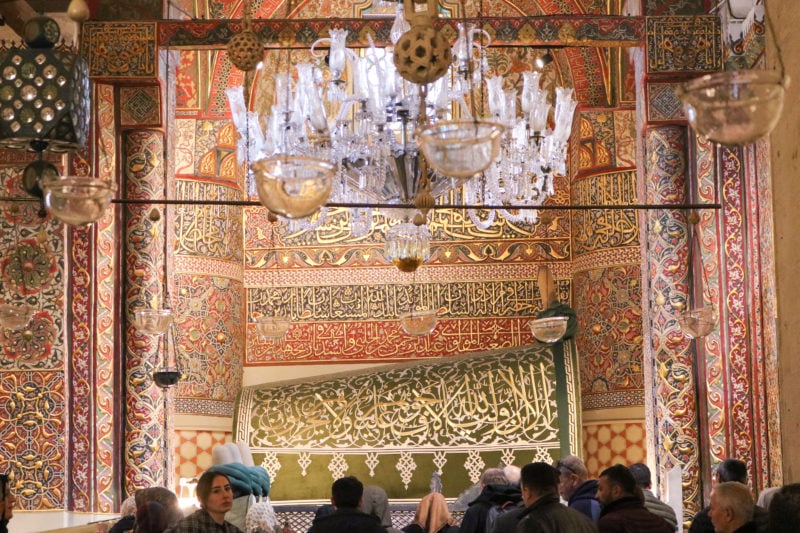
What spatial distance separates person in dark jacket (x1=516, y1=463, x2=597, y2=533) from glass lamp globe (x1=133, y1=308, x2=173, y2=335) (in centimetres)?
395

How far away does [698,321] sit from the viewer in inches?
299

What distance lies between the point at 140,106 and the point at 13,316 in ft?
5.92

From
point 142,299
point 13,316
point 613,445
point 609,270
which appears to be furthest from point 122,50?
point 613,445

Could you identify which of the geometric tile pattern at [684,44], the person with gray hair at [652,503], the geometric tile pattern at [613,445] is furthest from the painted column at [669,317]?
the geometric tile pattern at [613,445]

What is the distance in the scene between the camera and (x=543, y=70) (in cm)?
1189

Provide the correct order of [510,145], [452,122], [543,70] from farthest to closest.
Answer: [543,70]
[510,145]
[452,122]

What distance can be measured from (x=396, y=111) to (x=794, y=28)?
13.6 ft

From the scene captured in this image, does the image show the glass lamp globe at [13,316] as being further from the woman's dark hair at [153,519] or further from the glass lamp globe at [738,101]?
the glass lamp globe at [738,101]

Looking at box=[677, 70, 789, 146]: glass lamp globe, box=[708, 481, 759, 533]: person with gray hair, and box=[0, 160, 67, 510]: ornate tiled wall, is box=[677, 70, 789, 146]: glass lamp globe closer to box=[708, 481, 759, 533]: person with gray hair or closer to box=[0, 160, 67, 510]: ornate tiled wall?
box=[708, 481, 759, 533]: person with gray hair

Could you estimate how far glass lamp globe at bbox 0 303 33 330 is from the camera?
745 centimetres

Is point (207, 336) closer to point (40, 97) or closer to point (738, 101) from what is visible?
point (40, 97)

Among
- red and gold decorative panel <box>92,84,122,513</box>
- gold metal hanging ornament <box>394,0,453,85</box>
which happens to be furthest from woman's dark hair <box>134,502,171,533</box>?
red and gold decorative panel <box>92,84,122,513</box>

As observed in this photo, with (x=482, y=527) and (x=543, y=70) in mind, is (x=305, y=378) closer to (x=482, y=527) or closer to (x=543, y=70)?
(x=543, y=70)

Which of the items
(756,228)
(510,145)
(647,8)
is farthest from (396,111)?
(756,228)
